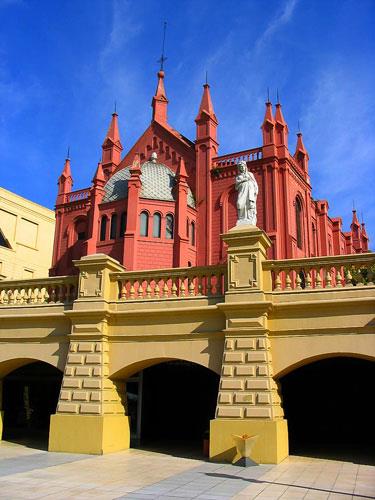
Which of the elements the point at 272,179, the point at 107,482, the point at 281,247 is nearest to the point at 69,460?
the point at 107,482

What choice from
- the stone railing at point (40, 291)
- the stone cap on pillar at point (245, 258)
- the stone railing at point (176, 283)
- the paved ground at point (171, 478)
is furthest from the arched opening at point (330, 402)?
the stone railing at point (40, 291)

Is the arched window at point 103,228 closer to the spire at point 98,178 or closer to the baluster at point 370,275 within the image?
the spire at point 98,178

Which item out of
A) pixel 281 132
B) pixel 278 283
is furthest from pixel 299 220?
pixel 278 283

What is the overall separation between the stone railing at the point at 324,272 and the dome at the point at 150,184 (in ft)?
61.8

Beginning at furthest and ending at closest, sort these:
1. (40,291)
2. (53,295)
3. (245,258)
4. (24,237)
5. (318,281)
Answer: (24,237), (40,291), (53,295), (245,258), (318,281)

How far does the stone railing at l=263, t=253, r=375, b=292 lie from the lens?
39.2 feet

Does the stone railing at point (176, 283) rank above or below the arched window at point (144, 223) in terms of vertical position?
below

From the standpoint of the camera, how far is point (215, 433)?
454 inches

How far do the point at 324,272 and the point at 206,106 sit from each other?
23.1 metres

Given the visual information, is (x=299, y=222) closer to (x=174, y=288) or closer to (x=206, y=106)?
(x=206, y=106)

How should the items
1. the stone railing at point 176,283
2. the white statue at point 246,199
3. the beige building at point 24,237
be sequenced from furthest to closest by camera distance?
the beige building at point 24,237 → the white statue at point 246,199 → the stone railing at point 176,283

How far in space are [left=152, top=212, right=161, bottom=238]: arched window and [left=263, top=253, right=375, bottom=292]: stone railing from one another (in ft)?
58.6

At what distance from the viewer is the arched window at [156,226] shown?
3011 cm

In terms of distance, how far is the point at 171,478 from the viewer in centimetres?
948
